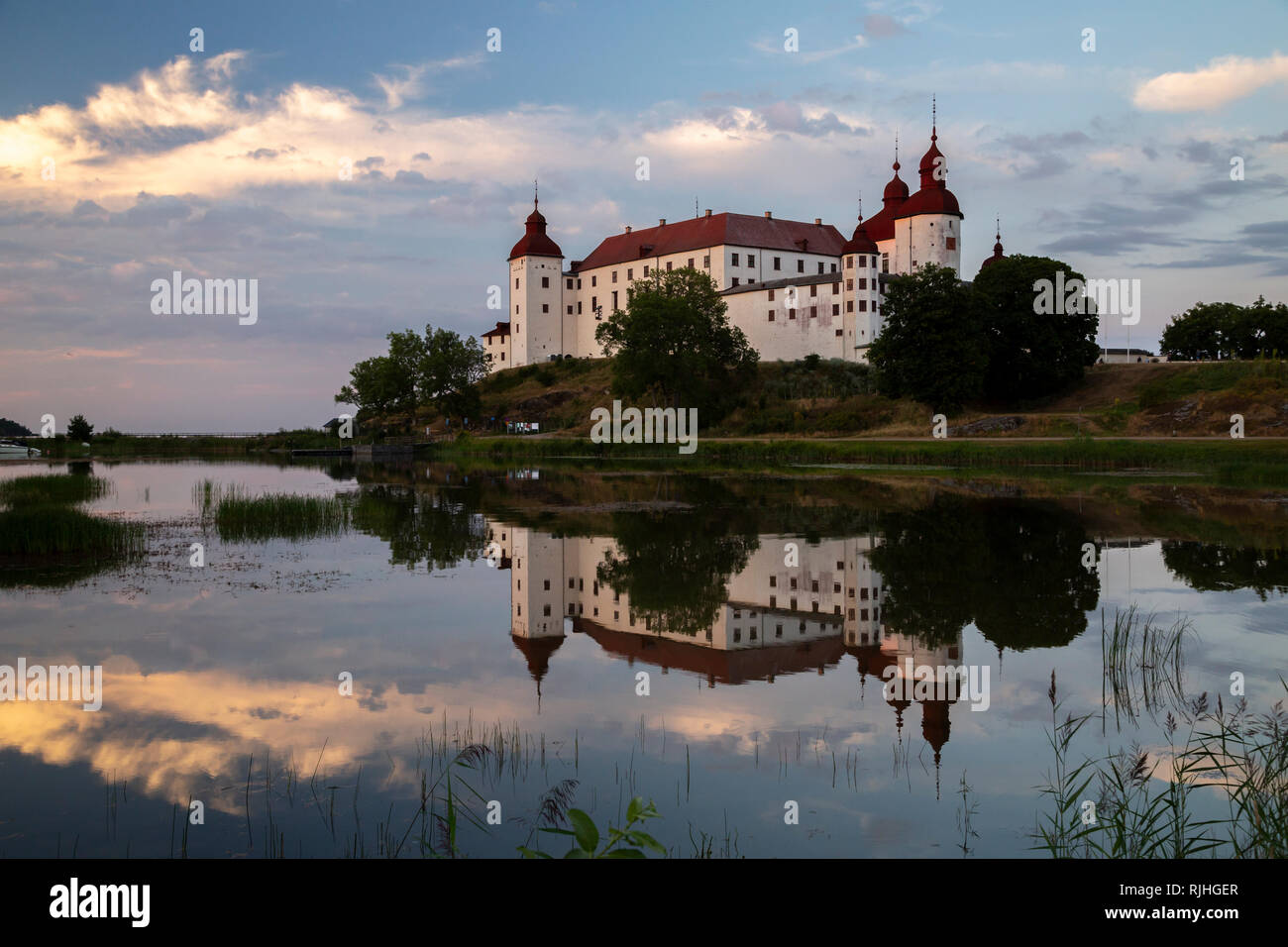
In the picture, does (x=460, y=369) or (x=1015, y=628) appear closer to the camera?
(x=1015, y=628)

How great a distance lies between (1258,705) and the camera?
8797mm

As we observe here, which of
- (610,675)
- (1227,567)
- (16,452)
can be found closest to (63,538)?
(610,675)

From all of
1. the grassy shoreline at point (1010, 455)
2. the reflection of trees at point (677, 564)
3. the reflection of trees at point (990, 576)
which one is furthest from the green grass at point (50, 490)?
the grassy shoreline at point (1010, 455)

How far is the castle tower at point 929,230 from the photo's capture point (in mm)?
79625

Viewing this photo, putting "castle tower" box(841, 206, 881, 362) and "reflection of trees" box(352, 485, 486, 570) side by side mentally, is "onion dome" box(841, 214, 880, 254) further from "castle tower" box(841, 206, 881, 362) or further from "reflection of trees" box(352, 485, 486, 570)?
"reflection of trees" box(352, 485, 486, 570)

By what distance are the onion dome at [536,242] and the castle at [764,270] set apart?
13 centimetres

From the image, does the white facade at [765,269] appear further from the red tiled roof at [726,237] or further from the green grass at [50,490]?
the green grass at [50,490]

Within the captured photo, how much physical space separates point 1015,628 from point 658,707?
18.6 feet

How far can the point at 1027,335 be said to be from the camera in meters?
63.0

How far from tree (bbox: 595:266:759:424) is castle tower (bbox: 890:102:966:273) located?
16.6 m

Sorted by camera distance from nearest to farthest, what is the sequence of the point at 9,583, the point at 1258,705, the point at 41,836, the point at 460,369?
1. the point at 41,836
2. the point at 1258,705
3. the point at 9,583
4. the point at 460,369
